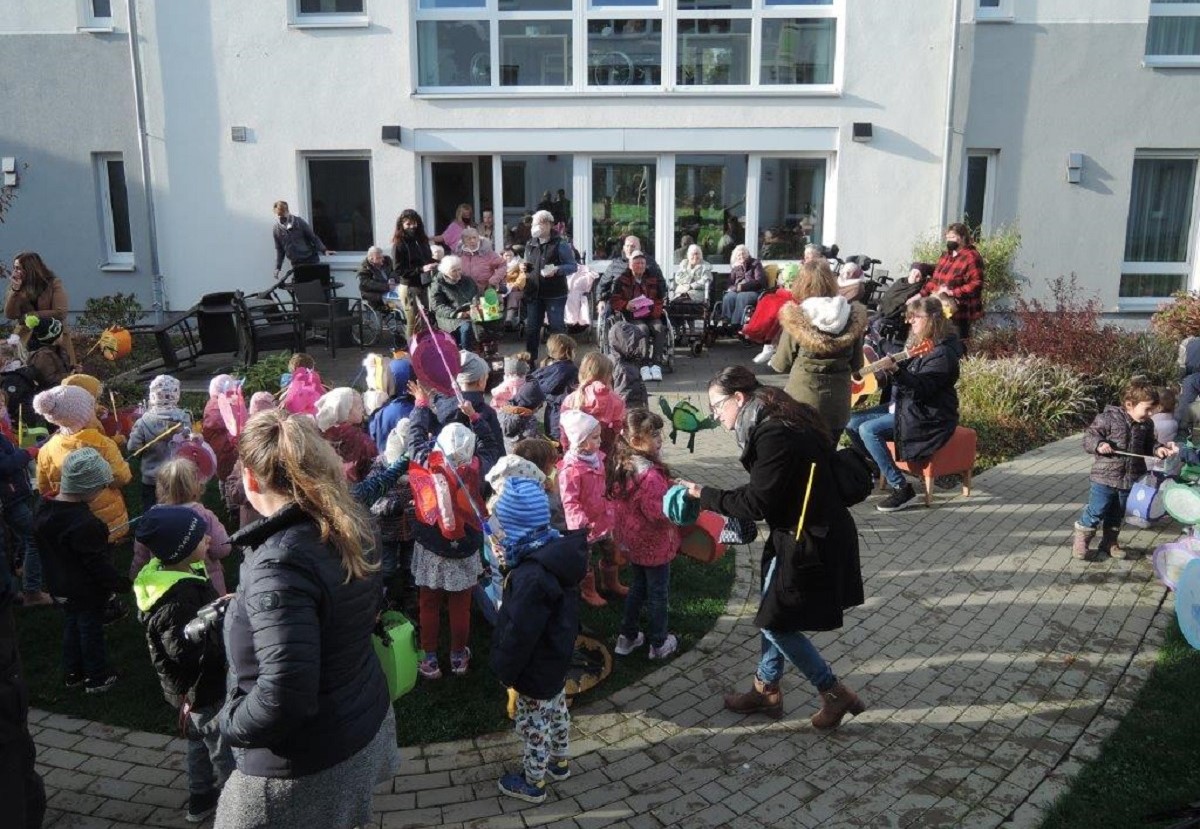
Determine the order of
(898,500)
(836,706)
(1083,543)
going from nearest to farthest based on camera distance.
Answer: (836,706) → (1083,543) → (898,500)

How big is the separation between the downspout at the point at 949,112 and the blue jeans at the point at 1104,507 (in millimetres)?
8532

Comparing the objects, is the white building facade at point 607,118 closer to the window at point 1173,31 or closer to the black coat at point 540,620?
the window at point 1173,31

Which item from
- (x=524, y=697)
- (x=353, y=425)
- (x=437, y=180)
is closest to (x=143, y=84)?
(x=437, y=180)

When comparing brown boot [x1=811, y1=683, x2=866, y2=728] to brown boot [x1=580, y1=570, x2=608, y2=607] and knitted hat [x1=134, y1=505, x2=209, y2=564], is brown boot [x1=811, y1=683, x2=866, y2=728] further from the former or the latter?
knitted hat [x1=134, y1=505, x2=209, y2=564]

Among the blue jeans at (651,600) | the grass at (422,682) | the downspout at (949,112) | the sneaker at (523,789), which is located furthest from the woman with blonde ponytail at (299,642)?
the downspout at (949,112)

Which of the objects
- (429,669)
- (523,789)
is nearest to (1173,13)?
(429,669)

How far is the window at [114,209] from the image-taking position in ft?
50.6

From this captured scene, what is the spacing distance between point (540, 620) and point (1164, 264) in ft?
50.5

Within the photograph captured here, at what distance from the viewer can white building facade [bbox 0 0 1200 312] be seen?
1448 centimetres

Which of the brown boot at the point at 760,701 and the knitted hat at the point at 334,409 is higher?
the knitted hat at the point at 334,409

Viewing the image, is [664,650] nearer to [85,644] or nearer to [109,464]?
[85,644]

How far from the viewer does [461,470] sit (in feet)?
16.6

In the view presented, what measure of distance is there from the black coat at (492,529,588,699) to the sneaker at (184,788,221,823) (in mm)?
1394

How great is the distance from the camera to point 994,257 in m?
14.0
